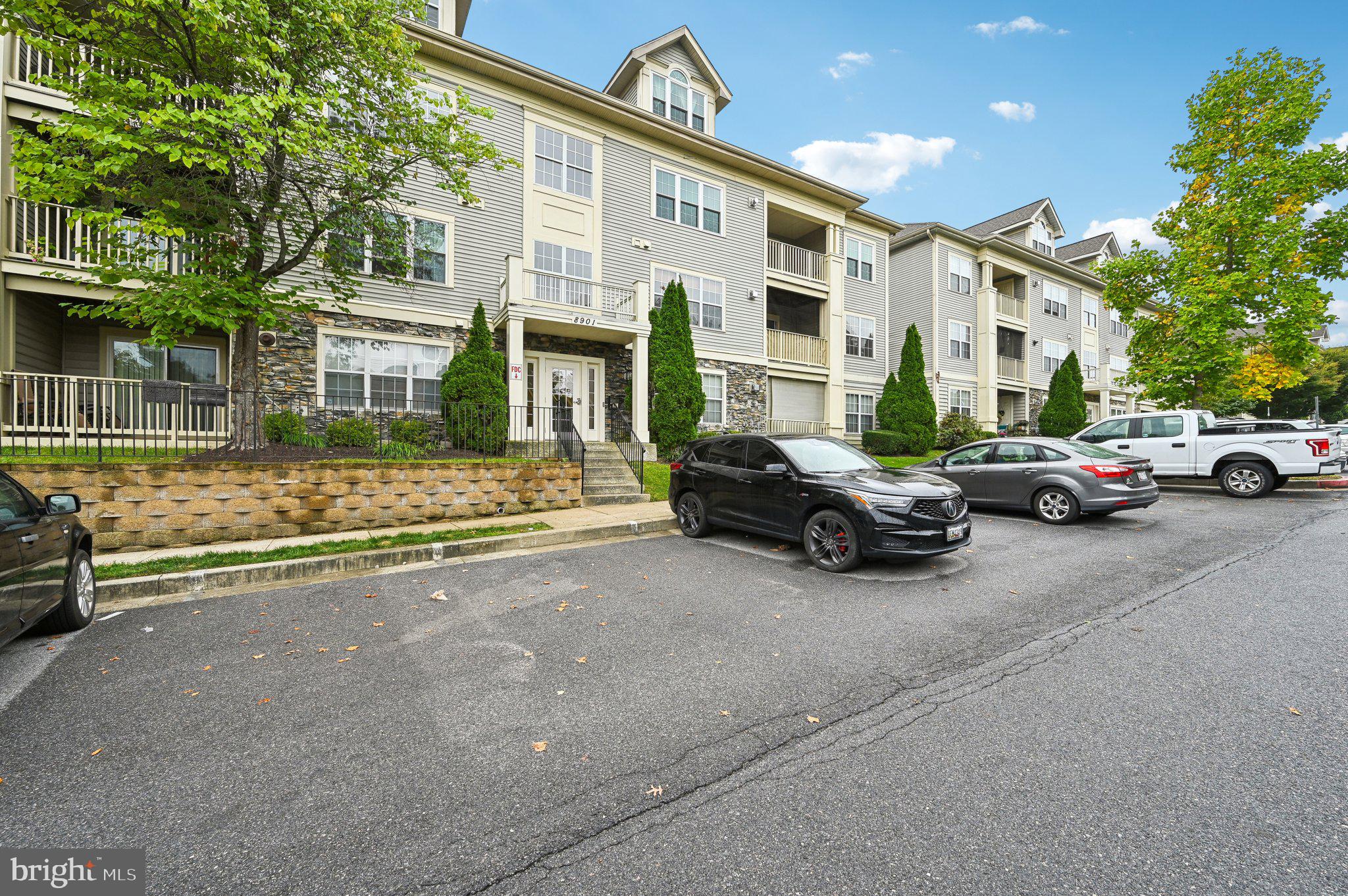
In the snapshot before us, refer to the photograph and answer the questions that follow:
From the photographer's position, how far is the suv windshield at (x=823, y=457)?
7.03 m

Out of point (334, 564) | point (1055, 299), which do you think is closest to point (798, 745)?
point (334, 564)

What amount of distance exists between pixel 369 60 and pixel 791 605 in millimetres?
10957

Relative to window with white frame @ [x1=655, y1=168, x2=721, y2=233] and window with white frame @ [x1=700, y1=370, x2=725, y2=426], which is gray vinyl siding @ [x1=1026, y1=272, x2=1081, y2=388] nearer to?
window with white frame @ [x1=700, y1=370, x2=725, y2=426]

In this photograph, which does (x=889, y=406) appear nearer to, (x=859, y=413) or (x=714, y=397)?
(x=859, y=413)

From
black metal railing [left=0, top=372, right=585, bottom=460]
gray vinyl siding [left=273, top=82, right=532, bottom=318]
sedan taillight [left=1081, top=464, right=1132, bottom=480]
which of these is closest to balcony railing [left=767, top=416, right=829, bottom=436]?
black metal railing [left=0, top=372, right=585, bottom=460]

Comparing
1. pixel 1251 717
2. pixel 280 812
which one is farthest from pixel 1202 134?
pixel 280 812

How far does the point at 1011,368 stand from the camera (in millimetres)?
27562

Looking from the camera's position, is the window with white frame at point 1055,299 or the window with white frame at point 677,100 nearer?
the window with white frame at point 677,100

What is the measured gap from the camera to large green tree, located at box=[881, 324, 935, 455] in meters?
20.6

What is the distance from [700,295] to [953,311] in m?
14.2

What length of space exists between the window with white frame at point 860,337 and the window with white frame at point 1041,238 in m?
13.5

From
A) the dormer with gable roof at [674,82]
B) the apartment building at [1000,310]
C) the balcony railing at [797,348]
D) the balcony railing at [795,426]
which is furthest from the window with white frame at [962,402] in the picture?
the dormer with gable roof at [674,82]

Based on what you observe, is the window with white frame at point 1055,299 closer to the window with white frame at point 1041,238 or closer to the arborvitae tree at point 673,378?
the window with white frame at point 1041,238

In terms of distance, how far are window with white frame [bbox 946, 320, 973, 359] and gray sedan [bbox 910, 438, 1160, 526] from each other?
17146mm
